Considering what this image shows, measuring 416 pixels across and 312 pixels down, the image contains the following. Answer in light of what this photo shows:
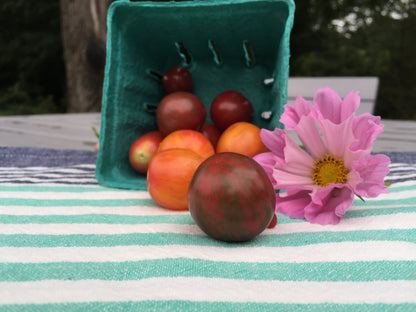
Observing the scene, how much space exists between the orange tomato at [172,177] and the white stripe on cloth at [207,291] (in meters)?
0.26

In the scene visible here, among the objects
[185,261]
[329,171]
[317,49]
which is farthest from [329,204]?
[317,49]

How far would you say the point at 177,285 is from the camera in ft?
1.24

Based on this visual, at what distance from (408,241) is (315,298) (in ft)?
0.64

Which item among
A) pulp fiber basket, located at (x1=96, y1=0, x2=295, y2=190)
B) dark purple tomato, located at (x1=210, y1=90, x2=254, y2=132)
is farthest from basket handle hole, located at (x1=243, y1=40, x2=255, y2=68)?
dark purple tomato, located at (x1=210, y1=90, x2=254, y2=132)

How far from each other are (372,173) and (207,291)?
336mm

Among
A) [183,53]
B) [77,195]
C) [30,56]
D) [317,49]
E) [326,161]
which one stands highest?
[183,53]

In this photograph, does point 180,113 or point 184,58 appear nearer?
point 180,113

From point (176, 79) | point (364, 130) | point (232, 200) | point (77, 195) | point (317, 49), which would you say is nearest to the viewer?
point (232, 200)

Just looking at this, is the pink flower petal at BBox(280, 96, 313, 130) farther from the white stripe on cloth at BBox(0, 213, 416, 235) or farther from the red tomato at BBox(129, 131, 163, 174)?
the red tomato at BBox(129, 131, 163, 174)

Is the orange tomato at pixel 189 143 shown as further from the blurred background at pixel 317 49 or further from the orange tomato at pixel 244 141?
the blurred background at pixel 317 49

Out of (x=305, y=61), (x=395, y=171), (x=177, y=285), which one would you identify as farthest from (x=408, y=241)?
(x=305, y=61)

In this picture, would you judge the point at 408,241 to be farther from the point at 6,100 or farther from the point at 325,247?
the point at 6,100

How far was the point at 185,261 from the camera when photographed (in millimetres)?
429

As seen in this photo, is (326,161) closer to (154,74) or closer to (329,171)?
(329,171)
